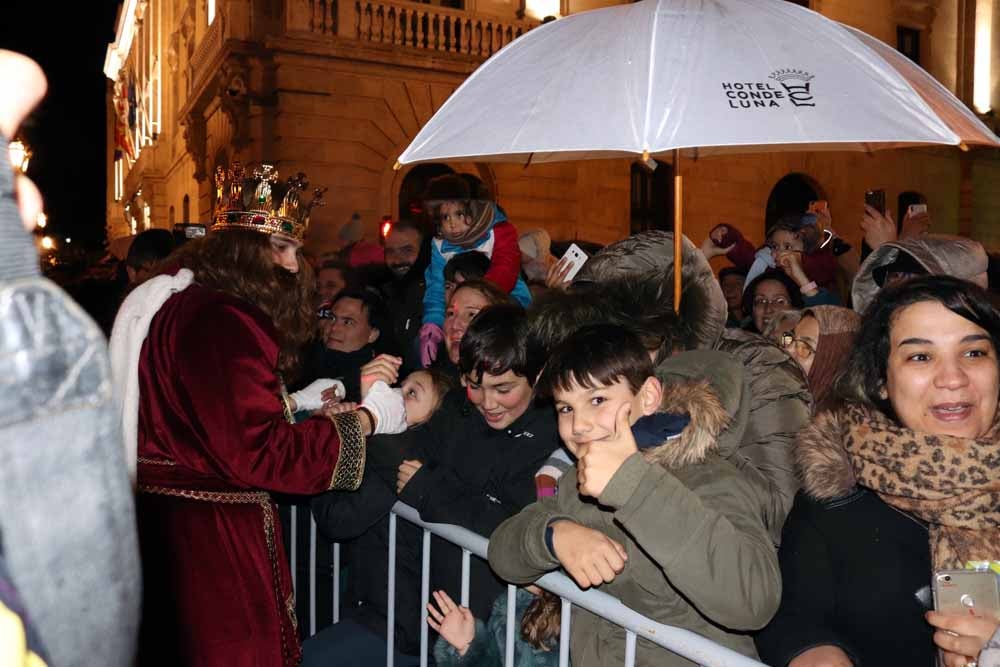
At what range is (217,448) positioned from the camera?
276 cm

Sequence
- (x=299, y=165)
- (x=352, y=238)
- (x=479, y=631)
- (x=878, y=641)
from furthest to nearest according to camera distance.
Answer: (x=299, y=165) → (x=352, y=238) → (x=479, y=631) → (x=878, y=641)

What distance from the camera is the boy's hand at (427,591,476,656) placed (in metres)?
2.88

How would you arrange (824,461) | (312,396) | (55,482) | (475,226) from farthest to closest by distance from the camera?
(475,226) → (312,396) → (824,461) → (55,482)

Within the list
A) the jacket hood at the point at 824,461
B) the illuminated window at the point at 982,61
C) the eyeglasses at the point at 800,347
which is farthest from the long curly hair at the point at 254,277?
the illuminated window at the point at 982,61

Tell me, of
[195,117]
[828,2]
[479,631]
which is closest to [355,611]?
[479,631]

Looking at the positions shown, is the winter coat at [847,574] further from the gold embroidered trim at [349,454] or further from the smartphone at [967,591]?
the gold embroidered trim at [349,454]

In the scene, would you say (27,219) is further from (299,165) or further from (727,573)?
(299,165)

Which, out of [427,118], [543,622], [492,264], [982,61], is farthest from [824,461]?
[982,61]

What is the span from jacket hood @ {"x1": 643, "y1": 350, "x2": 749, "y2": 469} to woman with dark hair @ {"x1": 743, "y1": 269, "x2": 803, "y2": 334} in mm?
3241

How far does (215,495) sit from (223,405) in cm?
42

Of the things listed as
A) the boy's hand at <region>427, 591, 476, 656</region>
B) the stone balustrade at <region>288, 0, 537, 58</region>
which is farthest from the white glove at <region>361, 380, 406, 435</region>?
the stone balustrade at <region>288, 0, 537, 58</region>

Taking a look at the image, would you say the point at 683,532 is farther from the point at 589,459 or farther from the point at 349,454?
the point at 349,454

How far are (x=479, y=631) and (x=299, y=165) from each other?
14.4 metres

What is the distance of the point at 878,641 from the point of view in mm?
2227
